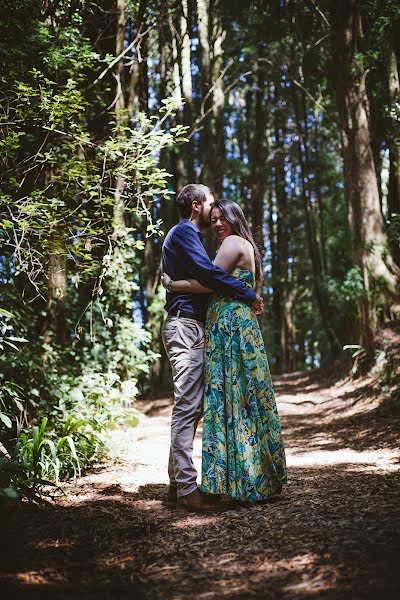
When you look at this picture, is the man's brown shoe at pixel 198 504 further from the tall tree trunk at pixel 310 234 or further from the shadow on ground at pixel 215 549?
the tall tree trunk at pixel 310 234

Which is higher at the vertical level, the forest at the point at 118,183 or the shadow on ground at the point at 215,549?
the forest at the point at 118,183

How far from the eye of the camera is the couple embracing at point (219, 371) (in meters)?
4.17

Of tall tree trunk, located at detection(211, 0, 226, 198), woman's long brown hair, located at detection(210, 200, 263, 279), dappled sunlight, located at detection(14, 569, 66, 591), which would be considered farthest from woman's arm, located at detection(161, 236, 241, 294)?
tall tree trunk, located at detection(211, 0, 226, 198)

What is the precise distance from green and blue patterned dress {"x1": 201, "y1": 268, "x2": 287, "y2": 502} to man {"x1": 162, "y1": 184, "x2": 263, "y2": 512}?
0.32ft

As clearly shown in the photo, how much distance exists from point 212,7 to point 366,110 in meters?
6.13

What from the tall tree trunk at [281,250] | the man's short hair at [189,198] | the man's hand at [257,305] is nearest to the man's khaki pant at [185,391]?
the man's hand at [257,305]

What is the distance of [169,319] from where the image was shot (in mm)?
4508

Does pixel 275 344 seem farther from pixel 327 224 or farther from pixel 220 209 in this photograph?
pixel 220 209

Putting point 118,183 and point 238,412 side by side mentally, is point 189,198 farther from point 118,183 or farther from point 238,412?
point 118,183

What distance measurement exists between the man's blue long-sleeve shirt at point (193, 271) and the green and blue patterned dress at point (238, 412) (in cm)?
11

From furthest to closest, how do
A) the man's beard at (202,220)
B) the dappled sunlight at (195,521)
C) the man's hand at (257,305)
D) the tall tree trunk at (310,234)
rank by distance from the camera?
the tall tree trunk at (310,234) < the man's beard at (202,220) < the man's hand at (257,305) < the dappled sunlight at (195,521)

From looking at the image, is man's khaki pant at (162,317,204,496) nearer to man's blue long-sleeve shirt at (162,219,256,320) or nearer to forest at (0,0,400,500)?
man's blue long-sleeve shirt at (162,219,256,320)

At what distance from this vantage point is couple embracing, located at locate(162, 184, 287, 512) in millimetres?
4172

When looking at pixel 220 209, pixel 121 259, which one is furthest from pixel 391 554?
pixel 121 259
